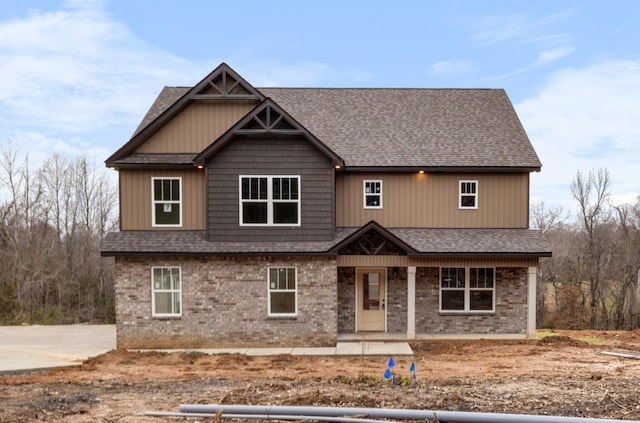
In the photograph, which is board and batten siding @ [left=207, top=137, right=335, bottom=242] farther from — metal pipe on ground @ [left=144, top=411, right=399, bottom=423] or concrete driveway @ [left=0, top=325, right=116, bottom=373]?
metal pipe on ground @ [left=144, top=411, right=399, bottom=423]

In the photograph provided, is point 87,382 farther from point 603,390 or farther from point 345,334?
point 603,390

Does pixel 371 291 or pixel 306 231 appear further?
pixel 371 291

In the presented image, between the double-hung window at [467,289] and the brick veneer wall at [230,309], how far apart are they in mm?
4055

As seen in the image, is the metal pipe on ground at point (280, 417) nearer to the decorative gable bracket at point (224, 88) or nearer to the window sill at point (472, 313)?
the window sill at point (472, 313)

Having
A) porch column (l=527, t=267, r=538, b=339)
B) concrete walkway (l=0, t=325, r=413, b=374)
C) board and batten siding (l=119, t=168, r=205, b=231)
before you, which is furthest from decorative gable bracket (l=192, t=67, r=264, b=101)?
porch column (l=527, t=267, r=538, b=339)

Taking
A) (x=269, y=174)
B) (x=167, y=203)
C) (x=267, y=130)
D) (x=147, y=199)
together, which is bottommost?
(x=167, y=203)

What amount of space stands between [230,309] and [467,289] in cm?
781

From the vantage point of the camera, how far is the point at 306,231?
51.9ft

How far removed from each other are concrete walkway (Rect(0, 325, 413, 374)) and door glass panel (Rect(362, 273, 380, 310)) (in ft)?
5.20

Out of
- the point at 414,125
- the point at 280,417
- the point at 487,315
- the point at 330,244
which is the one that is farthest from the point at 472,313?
the point at 280,417

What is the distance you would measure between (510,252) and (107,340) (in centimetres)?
1354

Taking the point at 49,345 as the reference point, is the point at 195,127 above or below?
above

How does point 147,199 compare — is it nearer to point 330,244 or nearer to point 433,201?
point 330,244

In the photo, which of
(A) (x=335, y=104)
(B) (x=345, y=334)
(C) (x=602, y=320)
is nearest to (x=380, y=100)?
(A) (x=335, y=104)
